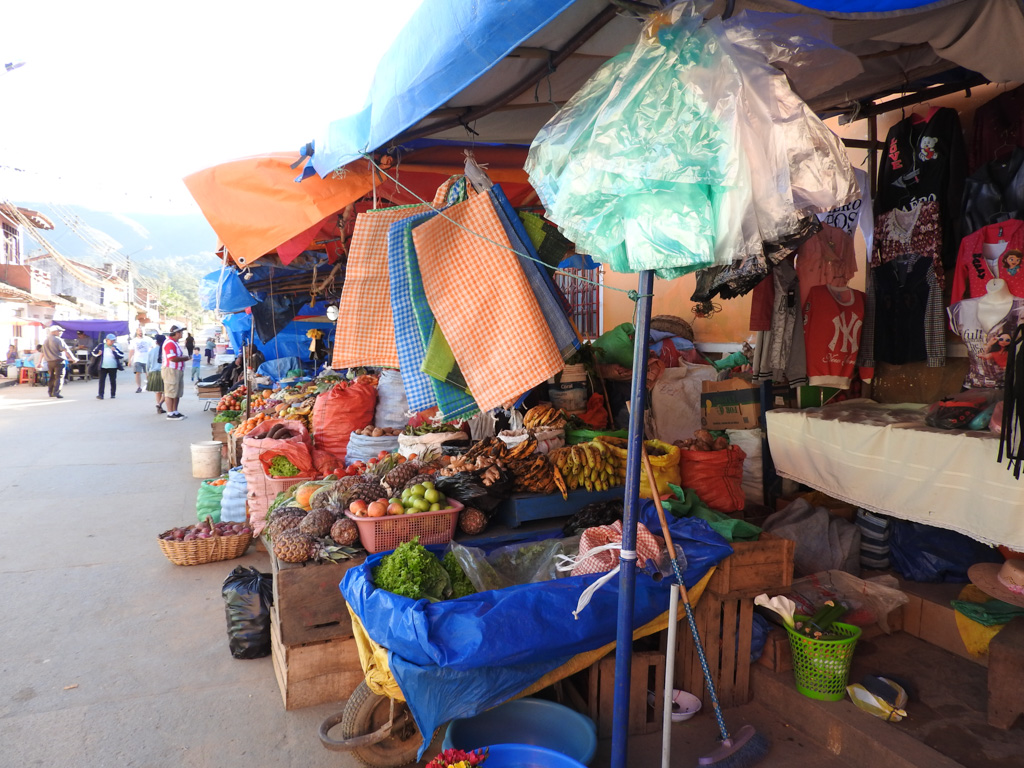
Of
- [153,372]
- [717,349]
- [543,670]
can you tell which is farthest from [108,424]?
[543,670]

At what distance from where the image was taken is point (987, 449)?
3.25 meters

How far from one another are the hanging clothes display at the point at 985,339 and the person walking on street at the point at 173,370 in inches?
556

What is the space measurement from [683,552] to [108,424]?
46.3 ft

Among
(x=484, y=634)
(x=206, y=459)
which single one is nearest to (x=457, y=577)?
(x=484, y=634)

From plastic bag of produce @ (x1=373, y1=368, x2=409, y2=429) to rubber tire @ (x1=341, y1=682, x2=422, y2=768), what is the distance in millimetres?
3525

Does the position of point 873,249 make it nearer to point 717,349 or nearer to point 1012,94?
point 1012,94

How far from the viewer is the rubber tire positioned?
293 cm

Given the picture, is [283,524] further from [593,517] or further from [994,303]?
[994,303]

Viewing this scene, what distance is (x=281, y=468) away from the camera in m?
5.67

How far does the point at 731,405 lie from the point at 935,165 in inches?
86.0

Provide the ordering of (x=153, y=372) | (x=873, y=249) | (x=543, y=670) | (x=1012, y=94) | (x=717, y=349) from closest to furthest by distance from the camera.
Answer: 1. (x=543, y=670)
2. (x=1012, y=94)
3. (x=873, y=249)
4. (x=717, y=349)
5. (x=153, y=372)

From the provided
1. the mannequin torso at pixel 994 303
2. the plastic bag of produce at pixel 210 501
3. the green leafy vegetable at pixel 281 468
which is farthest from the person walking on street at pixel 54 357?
the mannequin torso at pixel 994 303

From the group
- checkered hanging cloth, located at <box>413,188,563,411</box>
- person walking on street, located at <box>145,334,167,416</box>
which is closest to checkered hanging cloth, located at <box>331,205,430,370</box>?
checkered hanging cloth, located at <box>413,188,563,411</box>

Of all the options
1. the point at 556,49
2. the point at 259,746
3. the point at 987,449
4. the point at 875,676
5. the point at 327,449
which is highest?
the point at 556,49
